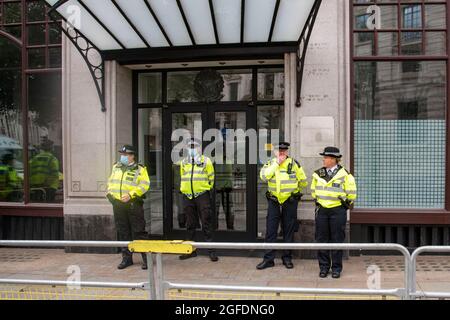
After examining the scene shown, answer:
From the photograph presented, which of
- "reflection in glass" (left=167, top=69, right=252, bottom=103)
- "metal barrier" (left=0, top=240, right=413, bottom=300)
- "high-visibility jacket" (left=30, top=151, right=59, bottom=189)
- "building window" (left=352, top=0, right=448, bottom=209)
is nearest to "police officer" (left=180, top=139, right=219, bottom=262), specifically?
"reflection in glass" (left=167, top=69, right=252, bottom=103)

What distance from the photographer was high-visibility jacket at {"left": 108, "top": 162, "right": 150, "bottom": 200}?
273 inches

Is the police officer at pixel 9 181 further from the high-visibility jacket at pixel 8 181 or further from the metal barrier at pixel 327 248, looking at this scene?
the metal barrier at pixel 327 248

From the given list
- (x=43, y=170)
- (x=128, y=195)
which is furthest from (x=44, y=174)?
(x=128, y=195)

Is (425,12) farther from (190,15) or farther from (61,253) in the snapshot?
(61,253)

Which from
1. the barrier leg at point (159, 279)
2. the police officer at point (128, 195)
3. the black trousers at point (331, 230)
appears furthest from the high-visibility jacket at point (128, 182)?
the barrier leg at point (159, 279)

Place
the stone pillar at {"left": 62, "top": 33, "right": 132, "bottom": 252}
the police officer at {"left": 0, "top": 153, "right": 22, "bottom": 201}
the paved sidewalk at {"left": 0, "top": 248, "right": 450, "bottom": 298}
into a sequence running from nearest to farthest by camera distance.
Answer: the paved sidewalk at {"left": 0, "top": 248, "right": 450, "bottom": 298} → the stone pillar at {"left": 62, "top": 33, "right": 132, "bottom": 252} → the police officer at {"left": 0, "top": 153, "right": 22, "bottom": 201}

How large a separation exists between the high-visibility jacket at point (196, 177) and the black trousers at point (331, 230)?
6.13ft

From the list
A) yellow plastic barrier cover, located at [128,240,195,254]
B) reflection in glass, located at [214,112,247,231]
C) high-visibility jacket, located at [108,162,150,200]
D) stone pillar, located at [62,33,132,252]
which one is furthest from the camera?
reflection in glass, located at [214,112,247,231]

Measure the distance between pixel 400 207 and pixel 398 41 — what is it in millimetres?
2653

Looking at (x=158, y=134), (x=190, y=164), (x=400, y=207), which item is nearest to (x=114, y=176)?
(x=190, y=164)

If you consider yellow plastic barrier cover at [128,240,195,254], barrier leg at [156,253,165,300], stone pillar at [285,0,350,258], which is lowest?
barrier leg at [156,253,165,300]

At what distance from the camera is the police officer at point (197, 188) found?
734cm

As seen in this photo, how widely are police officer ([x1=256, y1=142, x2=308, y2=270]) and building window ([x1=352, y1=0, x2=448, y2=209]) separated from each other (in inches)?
54.2

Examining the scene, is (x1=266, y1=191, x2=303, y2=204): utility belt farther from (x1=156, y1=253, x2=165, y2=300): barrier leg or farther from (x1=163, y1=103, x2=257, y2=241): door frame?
(x1=156, y1=253, x2=165, y2=300): barrier leg
